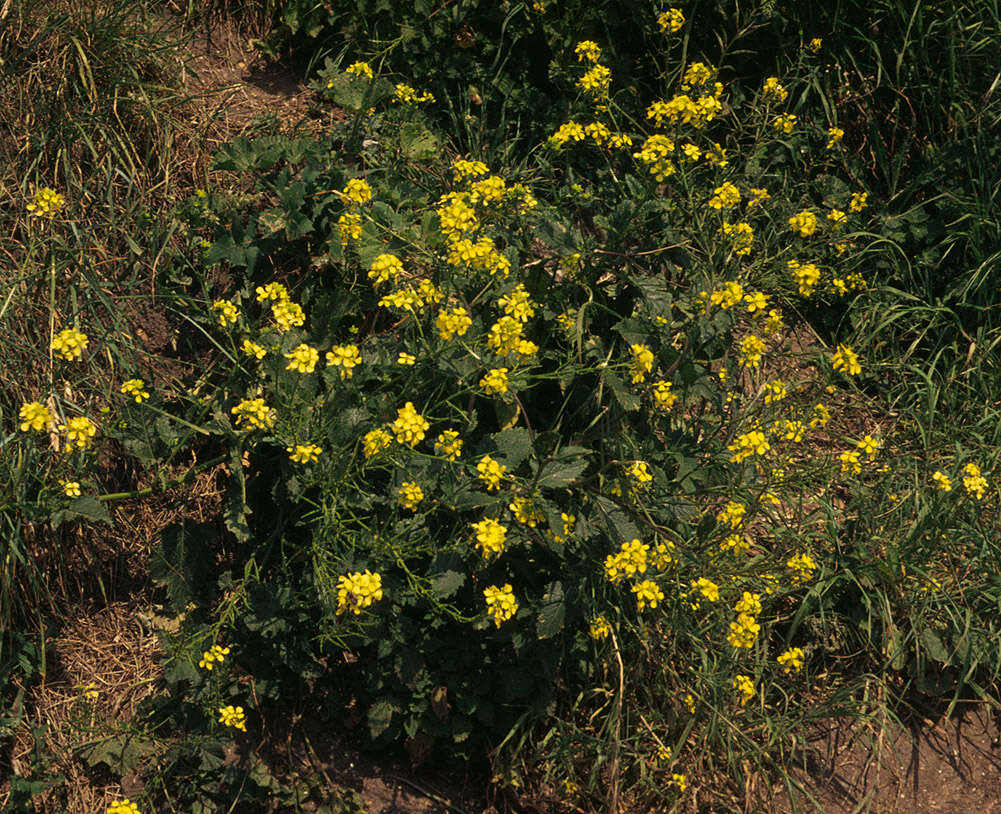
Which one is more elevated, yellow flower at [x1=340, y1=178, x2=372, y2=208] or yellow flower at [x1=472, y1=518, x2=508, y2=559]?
yellow flower at [x1=340, y1=178, x2=372, y2=208]

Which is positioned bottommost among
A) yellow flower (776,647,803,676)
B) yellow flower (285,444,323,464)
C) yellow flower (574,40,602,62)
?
yellow flower (776,647,803,676)

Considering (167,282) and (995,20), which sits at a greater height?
(995,20)

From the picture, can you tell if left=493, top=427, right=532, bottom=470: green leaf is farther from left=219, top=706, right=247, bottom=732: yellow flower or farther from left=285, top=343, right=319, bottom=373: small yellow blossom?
left=219, top=706, right=247, bottom=732: yellow flower

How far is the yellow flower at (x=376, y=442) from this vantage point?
261 cm

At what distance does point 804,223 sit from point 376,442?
69.7 inches

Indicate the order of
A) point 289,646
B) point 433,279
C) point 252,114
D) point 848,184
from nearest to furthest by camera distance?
point 289,646, point 433,279, point 252,114, point 848,184

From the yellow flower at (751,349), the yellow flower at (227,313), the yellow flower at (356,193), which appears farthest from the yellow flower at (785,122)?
the yellow flower at (227,313)

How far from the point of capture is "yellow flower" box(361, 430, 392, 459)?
2.61m

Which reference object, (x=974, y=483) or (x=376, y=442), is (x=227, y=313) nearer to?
(x=376, y=442)

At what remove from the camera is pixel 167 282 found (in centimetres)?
336

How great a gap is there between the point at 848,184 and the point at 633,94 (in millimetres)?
889

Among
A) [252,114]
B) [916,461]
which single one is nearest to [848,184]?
[916,461]

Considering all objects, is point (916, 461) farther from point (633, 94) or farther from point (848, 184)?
point (633, 94)

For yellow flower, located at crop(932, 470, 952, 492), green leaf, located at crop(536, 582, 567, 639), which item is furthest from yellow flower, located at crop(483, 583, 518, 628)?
yellow flower, located at crop(932, 470, 952, 492)
